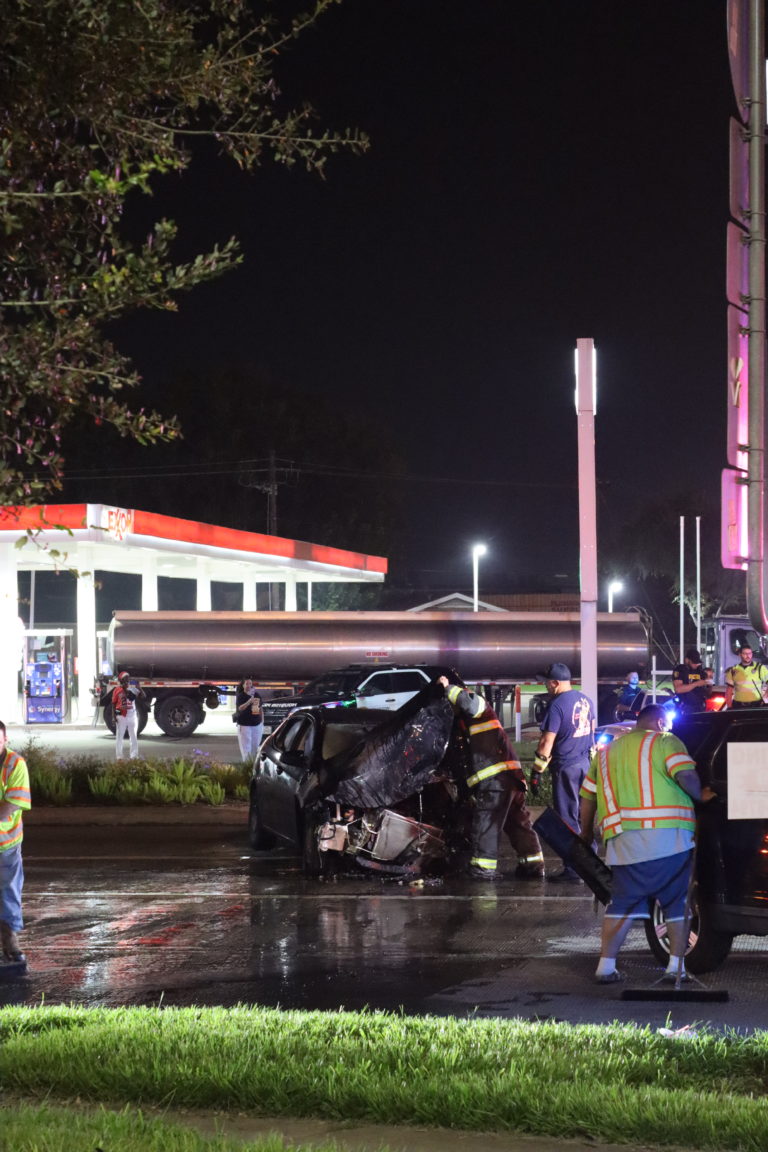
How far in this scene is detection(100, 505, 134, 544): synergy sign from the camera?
3562 centimetres

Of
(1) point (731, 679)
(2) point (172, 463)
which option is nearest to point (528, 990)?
(1) point (731, 679)

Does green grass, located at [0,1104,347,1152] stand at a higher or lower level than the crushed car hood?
lower

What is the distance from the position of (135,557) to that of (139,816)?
2569 cm

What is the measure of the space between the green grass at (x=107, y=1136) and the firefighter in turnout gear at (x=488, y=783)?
7514mm

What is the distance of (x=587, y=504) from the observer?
13609mm

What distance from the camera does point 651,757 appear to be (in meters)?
8.43

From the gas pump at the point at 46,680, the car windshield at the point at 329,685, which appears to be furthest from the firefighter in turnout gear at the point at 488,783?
the gas pump at the point at 46,680

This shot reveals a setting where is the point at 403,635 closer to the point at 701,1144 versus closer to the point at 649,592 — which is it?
the point at 701,1144

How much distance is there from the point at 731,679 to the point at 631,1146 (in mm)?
13890

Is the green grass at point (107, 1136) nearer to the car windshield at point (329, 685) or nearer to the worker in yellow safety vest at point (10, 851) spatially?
the worker in yellow safety vest at point (10, 851)

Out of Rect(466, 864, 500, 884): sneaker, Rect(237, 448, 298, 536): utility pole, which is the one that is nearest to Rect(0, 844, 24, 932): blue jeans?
Rect(466, 864, 500, 884): sneaker

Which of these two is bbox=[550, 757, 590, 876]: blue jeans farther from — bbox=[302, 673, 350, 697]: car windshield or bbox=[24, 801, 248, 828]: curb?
bbox=[302, 673, 350, 697]: car windshield

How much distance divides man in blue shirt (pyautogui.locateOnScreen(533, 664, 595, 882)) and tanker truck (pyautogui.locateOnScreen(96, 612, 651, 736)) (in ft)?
67.7

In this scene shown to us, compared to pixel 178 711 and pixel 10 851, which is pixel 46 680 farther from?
pixel 10 851
